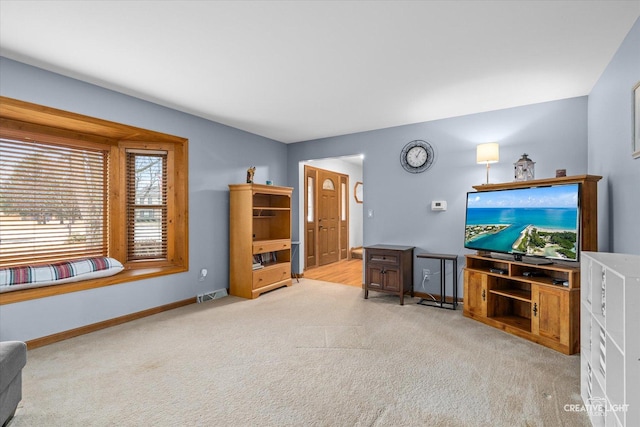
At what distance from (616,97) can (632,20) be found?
0.60 meters

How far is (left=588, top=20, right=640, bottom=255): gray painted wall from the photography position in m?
2.14

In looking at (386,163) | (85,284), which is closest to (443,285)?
(386,163)

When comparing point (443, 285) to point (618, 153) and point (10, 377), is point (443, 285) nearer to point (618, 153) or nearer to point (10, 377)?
point (618, 153)

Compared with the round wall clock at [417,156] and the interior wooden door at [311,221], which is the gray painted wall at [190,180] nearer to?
the interior wooden door at [311,221]

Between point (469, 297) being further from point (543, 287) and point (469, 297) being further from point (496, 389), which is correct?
point (496, 389)

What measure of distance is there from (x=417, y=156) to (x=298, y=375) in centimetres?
330

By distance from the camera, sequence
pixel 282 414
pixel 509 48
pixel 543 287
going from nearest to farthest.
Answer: pixel 282 414 < pixel 509 48 < pixel 543 287

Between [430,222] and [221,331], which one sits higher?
[430,222]

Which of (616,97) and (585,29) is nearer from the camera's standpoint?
(585,29)

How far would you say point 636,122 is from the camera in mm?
2066

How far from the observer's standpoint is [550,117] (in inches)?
142

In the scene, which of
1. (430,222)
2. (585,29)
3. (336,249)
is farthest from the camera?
(336,249)

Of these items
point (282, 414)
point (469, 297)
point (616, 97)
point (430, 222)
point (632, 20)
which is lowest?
point (282, 414)

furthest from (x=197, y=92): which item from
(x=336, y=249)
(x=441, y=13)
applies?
(x=336, y=249)
